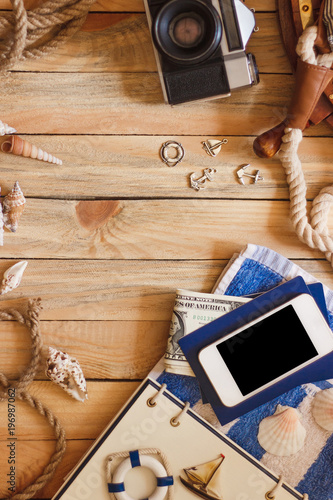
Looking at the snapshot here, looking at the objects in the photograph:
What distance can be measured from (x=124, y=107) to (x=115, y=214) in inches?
7.9

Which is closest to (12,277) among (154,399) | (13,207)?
(13,207)

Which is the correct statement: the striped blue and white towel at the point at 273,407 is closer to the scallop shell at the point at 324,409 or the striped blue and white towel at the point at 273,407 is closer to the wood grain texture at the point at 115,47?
the scallop shell at the point at 324,409

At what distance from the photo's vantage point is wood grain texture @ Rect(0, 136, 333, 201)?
0.82 m

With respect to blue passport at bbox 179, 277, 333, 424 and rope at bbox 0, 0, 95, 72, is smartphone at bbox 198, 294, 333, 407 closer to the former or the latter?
blue passport at bbox 179, 277, 333, 424

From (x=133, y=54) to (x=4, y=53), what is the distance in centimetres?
23

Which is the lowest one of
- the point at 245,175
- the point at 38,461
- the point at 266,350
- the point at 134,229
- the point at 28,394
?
the point at 38,461

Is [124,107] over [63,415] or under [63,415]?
over

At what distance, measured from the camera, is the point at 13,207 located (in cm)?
79

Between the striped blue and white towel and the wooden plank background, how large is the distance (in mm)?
49

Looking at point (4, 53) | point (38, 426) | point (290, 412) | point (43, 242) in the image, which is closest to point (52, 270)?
point (43, 242)

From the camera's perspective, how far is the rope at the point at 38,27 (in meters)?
0.74

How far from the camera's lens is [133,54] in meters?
0.81

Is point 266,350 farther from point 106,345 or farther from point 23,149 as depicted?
point 23,149

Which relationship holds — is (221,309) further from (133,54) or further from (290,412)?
(133,54)
